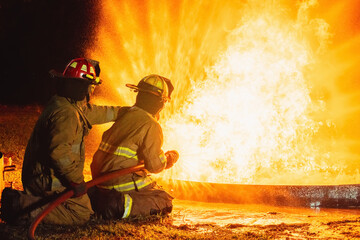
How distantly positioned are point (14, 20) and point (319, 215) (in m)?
26.3

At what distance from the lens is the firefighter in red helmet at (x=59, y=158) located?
4500 mm

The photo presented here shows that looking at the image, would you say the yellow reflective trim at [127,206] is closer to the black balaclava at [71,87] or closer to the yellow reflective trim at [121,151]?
the yellow reflective trim at [121,151]

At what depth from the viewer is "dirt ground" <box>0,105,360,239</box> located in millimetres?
4559

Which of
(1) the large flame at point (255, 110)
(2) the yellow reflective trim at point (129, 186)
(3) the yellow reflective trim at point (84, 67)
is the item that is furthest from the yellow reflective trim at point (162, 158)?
(1) the large flame at point (255, 110)

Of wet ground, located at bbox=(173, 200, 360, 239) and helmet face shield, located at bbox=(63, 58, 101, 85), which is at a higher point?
helmet face shield, located at bbox=(63, 58, 101, 85)

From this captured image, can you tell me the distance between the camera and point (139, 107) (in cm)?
554

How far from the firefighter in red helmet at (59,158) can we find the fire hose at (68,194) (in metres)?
0.12

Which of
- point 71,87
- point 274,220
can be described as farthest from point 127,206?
point 274,220

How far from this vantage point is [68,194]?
4.52 m

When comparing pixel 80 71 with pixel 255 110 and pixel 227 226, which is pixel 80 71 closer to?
pixel 227 226

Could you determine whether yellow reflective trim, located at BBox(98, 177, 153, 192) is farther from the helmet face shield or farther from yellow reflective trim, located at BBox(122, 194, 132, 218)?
the helmet face shield

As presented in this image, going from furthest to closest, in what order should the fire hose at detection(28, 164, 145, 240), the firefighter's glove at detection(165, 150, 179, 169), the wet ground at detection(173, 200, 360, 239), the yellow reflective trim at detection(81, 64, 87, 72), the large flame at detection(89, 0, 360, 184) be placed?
the large flame at detection(89, 0, 360, 184)
the firefighter's glove at detection(165, 150, 179, 169)
the yellow reflective trim at detection(81, 64, 87, 72)
the wet ground at detection(173, 200, 360, 239)
the fire hose at detection(28, 164, 145, 240)

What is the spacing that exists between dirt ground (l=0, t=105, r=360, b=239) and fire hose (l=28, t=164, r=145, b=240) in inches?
12.0

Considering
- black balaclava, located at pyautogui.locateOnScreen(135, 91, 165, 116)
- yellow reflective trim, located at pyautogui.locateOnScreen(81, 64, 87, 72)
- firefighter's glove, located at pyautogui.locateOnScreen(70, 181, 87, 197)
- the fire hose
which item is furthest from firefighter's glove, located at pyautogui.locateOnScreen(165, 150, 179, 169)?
yellow reflective trim, located at pyautogui.locateOnScreen(81, 64, 87, 72)
